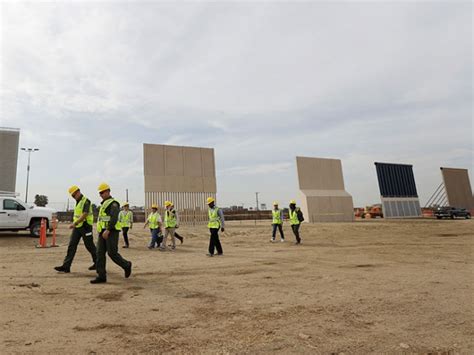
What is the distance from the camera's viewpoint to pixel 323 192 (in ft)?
114

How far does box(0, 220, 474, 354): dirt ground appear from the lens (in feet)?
11.1

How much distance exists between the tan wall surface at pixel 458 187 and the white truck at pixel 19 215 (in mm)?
46587

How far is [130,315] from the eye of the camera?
4328 millimetres

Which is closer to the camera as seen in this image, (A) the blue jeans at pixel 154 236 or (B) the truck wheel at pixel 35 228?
(A) the blue jeans at pixel 154 236

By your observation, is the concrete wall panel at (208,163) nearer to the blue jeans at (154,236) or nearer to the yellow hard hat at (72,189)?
the blue jeans at (154,236)

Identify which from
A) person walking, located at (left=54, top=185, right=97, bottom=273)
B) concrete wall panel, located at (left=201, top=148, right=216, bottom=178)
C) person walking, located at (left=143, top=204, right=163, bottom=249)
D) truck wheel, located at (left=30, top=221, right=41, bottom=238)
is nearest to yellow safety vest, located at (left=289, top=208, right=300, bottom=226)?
person walking, located at (left=143, top=204, right=163, bottom=249)

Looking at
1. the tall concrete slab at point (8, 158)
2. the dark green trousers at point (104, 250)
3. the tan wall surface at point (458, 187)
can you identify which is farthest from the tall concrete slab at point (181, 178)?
the tan wall surface at point (458, 187)

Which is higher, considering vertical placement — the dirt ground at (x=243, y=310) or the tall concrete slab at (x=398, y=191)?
the tall concrete slab at (x=398, y=191)

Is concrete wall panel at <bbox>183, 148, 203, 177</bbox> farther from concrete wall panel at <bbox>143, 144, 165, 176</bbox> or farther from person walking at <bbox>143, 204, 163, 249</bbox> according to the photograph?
person walking at <bbox>143, 204, 163, 249</bbox>

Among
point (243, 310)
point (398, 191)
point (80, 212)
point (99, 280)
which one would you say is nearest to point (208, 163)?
point (80, 212)

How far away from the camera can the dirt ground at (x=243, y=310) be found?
3398mm

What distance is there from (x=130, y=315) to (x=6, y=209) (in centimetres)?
1466

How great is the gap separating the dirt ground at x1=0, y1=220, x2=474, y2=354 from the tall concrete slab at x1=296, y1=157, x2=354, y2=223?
988 inches

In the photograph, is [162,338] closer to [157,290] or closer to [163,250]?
[157,290]
